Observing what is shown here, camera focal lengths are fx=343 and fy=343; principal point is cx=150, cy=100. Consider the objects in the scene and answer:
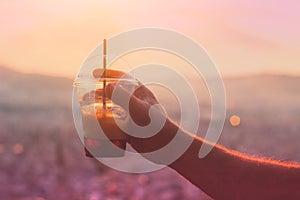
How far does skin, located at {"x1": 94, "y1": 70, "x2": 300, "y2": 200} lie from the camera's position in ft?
2.49

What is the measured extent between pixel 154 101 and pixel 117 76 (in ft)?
0.33

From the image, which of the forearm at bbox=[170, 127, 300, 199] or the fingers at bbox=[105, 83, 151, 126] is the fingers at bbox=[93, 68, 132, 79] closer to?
the fingers at bbox=[105, 83, 151, 126]

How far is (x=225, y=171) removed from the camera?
789 millimetres

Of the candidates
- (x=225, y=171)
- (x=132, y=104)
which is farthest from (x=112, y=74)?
(x=225, y=171)

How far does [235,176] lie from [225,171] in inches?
1.0

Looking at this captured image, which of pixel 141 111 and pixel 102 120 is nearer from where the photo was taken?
pixel 141 111

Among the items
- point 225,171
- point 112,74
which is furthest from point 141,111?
point 225,171

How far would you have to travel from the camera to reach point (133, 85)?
779 mm

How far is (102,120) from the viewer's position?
2.71 ft

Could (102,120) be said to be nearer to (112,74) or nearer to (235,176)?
(112,74)

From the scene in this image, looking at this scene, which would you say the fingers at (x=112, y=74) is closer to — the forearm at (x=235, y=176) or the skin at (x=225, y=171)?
the skin at (x=225, y=171)

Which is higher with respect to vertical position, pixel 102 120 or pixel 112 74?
pixel 112 74

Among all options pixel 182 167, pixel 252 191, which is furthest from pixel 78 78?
pixel 252 191

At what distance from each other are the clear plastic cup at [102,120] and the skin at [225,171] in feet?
0.10
